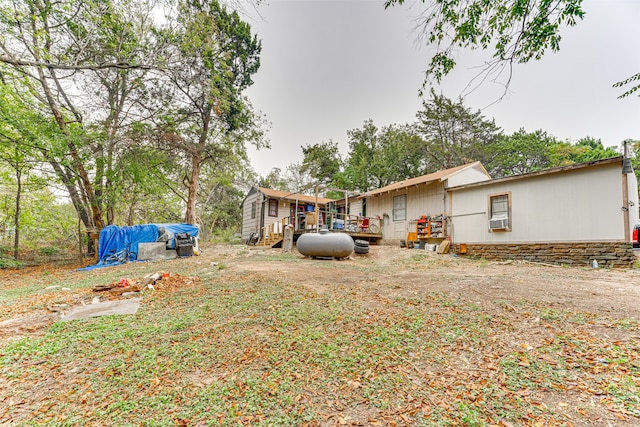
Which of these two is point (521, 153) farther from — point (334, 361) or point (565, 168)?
point (334, 361)

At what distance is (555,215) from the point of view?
8.23 m

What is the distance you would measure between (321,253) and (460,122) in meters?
19.2

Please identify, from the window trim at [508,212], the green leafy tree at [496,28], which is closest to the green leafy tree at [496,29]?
the green leafy tree at [496,28]

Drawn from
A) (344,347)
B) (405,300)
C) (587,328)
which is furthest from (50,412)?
(587,328)

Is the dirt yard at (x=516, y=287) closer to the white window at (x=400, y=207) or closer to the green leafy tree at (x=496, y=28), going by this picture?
the green leafy tree at (x=496, y=28)

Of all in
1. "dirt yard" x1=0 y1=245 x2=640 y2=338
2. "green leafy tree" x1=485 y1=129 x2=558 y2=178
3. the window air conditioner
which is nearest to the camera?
"dirt yard" x1=0 y1=245 x2=640 y2=338

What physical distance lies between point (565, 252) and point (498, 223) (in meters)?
1.95

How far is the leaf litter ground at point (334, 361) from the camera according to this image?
5.81ft

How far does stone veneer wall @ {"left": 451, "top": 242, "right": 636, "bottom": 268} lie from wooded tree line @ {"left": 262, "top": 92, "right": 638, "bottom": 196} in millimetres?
12250

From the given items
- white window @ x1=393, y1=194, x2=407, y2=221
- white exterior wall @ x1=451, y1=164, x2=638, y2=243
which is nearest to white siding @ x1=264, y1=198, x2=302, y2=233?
white window @ x1=393, y1=194, x2=407, y2=221

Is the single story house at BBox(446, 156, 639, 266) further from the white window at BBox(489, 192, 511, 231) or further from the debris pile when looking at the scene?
the debris pile

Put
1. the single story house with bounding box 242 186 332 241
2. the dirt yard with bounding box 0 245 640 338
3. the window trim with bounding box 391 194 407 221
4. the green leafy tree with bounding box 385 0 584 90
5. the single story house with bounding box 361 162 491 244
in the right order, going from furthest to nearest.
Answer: the single story house with bounding box 242 186 332 241 < the window trim with bounding box 391 194 407 221 < the single story house with bounding box 361 162 491 244 < the dirt yard with bounding box 0 245 640 338 < the green leafy tree with bounding box 385 0 584 90

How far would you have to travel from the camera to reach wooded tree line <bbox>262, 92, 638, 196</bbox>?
66.5ft

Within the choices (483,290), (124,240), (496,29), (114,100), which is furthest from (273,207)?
(496,29)
